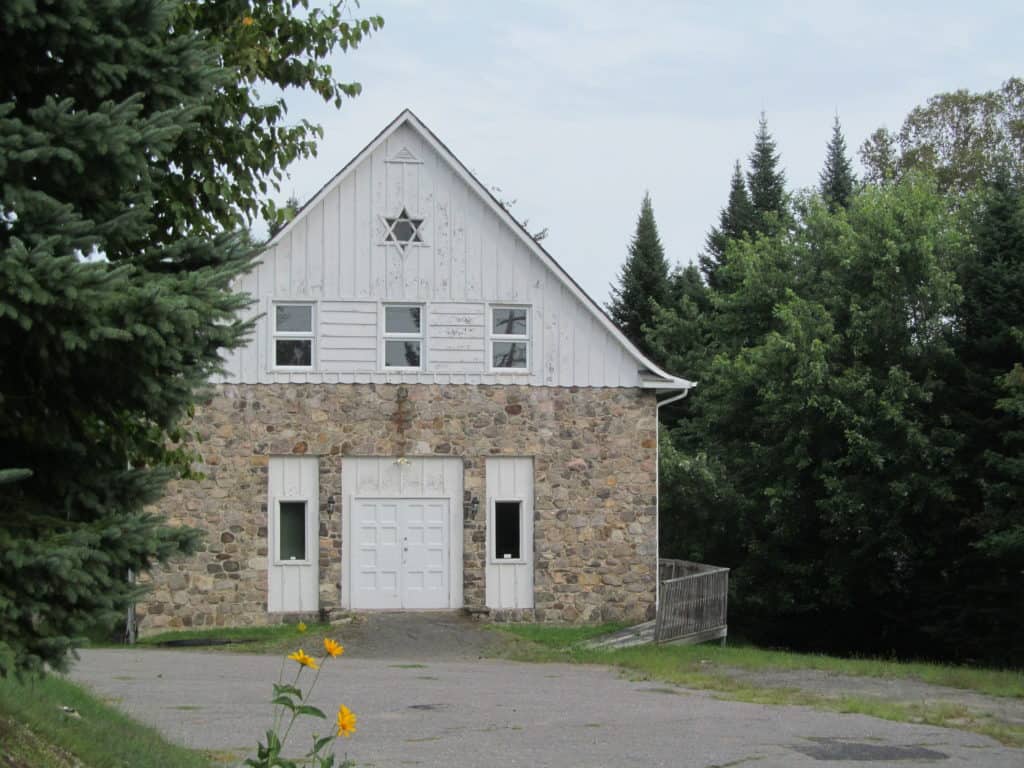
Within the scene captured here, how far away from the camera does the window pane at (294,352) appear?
24953 millimetres

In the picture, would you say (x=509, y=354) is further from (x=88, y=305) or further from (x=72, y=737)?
(x=88, y=305)

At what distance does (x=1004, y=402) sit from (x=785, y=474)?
7968 mm

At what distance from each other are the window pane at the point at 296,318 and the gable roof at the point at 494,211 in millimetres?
1174

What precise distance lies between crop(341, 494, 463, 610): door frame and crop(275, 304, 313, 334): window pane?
3.05m

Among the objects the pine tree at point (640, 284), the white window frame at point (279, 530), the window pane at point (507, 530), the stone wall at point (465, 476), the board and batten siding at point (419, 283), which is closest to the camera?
the stone wall at point (465, 476)

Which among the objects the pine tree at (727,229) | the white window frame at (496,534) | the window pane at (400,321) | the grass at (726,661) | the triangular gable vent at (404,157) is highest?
the pine tree at (727,229)

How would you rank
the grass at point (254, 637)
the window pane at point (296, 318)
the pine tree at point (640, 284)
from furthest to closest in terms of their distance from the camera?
the pine tree at point (640, 284)
the window pane at point (296, 318)
the grass at point (254, 637)

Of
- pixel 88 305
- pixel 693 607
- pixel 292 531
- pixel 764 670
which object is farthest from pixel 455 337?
pixel 88 305

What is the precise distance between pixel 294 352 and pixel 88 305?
61.8 ft

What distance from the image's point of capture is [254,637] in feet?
76.4

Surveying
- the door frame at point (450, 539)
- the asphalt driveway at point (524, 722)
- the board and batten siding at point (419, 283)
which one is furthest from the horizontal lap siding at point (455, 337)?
the asphalt driveway at point (524, 722)

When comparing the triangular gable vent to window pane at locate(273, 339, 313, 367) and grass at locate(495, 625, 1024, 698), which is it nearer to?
window pane at locate(273, 339, 313, 367)

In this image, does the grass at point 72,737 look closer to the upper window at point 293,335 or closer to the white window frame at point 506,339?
the upper window at point 293,335

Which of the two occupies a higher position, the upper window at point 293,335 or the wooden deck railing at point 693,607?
the upper window at point 293,335
